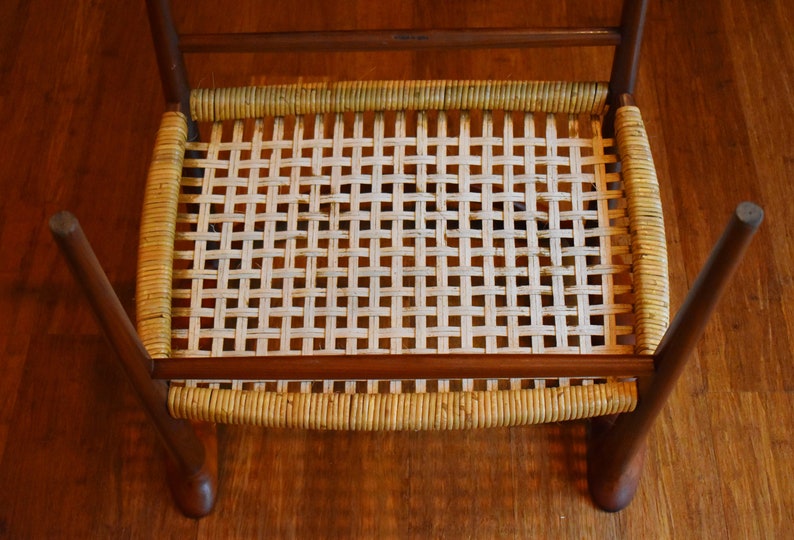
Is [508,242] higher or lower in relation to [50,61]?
lower

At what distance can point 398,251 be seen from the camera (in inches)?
34.5

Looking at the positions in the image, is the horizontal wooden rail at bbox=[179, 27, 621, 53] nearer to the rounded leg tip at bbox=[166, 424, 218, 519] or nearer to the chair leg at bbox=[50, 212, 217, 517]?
the chair leg at bbox=[50, 212, 217, 517]

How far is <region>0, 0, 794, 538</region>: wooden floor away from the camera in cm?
105

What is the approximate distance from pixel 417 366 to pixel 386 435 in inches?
16.0

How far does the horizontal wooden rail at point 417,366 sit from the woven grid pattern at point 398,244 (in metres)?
0.11

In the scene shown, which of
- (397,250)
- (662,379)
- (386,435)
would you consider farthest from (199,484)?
(662,379)

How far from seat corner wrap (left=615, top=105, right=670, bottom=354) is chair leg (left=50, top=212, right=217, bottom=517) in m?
0.45

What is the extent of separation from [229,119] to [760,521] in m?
0.76

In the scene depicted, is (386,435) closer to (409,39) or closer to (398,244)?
(398,244)

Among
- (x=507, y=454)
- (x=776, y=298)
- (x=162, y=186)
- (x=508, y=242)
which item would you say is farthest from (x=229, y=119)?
(x=776, y=298)

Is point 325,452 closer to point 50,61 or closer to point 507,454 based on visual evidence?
point 507,454

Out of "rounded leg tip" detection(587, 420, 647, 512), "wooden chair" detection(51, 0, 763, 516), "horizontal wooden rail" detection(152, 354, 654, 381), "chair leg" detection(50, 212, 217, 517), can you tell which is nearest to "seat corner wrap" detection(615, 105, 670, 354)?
"wooden chair" detection(51, 0, 763, 516)

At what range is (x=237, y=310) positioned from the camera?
86cm

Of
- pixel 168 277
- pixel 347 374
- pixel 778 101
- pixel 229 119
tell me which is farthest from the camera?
pixel 778 101
